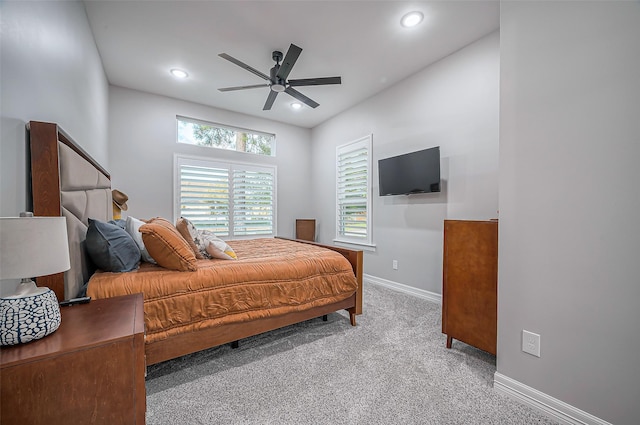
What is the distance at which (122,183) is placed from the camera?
3.76m

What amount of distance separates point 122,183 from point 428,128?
14.4ft

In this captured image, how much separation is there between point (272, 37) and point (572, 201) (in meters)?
2.92

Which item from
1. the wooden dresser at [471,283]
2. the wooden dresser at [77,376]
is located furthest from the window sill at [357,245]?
the wooden dresser at [77,376]

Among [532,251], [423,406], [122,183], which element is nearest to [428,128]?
[532,251]

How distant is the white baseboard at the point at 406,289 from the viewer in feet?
10.3

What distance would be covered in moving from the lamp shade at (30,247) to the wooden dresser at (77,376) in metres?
0.25

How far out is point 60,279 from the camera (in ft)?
4.48

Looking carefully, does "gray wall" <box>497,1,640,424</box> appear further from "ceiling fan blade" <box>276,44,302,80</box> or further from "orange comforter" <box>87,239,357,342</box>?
"ceiling fan blade" <box>276,44,302,80</box>

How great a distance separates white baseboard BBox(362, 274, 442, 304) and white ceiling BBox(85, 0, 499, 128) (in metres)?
2.88

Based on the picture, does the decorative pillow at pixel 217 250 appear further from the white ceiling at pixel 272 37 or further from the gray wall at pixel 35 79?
the white ceiling at pixel 272 37

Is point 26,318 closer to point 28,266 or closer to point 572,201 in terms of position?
point 28,266

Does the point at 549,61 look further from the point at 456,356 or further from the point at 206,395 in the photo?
the point at 206,395

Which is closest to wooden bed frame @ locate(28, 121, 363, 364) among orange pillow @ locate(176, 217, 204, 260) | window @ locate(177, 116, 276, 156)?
orange pillow @ locate(176, 217, 204, 260)

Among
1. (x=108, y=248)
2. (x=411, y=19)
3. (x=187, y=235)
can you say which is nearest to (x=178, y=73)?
(x=187, y=235)
